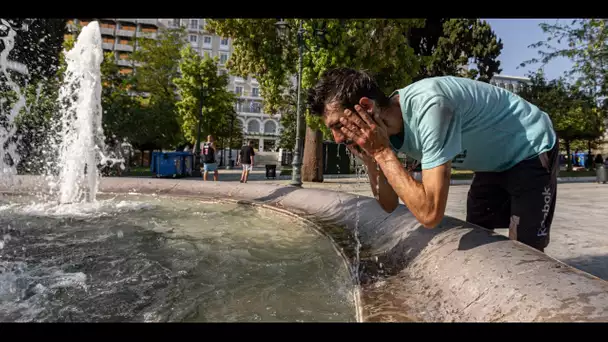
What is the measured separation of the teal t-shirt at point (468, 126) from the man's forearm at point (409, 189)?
12 centimetres

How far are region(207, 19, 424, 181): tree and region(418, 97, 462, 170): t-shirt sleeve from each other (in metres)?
12.7

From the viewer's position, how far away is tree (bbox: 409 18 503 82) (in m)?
23.5

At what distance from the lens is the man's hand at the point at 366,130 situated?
6.03 ft

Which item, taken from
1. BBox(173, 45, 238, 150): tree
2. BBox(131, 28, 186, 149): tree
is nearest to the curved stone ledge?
BBox(173, 45, 238, 150): tree

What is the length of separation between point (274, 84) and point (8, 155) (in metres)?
10.5

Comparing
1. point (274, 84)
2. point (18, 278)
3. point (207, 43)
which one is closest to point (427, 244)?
point (18, 278)

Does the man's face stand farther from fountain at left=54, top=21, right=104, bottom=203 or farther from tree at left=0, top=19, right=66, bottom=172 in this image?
tree at left=0, top=19, right=66, bottom=172

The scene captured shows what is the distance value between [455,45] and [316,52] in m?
13.6

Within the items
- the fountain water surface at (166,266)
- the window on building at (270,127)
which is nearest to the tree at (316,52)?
the fountain water surface at (166,266)

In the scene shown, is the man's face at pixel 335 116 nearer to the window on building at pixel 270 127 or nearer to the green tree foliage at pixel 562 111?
the green tree foliage at pixel 562 111

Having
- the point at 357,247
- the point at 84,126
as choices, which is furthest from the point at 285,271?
the point at 84,126

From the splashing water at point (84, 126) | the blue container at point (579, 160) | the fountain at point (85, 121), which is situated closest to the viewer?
the splashing water at point (84, 126)

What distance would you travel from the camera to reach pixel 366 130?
185 cm
